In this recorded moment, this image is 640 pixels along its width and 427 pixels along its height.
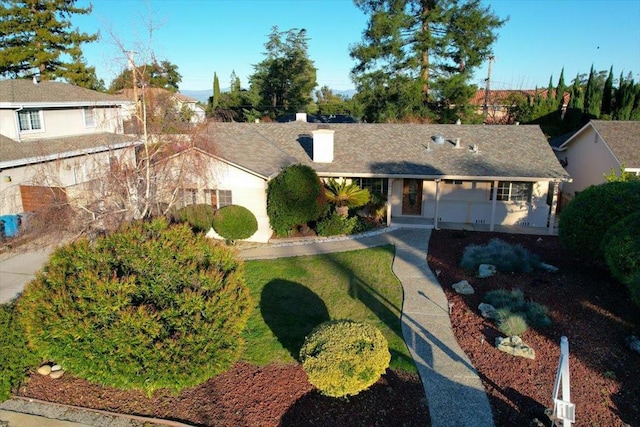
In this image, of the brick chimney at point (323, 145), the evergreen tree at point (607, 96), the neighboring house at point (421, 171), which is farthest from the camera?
the evergreen tree at point (607, 96)

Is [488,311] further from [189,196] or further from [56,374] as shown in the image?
[189,196]

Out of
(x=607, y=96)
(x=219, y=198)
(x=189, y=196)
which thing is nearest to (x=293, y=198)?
(x=219, y=198)

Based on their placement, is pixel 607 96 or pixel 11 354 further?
pixel 607 96

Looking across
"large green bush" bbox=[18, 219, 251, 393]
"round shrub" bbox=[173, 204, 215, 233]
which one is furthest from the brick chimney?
"large green bush" bbox=[18, 219, 251, 393]

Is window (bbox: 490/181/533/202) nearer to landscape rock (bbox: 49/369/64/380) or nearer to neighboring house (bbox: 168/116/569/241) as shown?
neighboring house (bbox: 168/116/569/241)

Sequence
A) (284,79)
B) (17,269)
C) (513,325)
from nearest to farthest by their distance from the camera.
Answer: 1. (513,325)
2. (17,269)
3. (284,79)

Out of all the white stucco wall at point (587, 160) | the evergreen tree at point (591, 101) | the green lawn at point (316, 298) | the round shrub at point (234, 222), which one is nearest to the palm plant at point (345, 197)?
the green lawn at point (316, 298)

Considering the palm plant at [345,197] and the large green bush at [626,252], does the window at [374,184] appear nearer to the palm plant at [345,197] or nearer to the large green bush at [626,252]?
the palm plant at [345,197]
